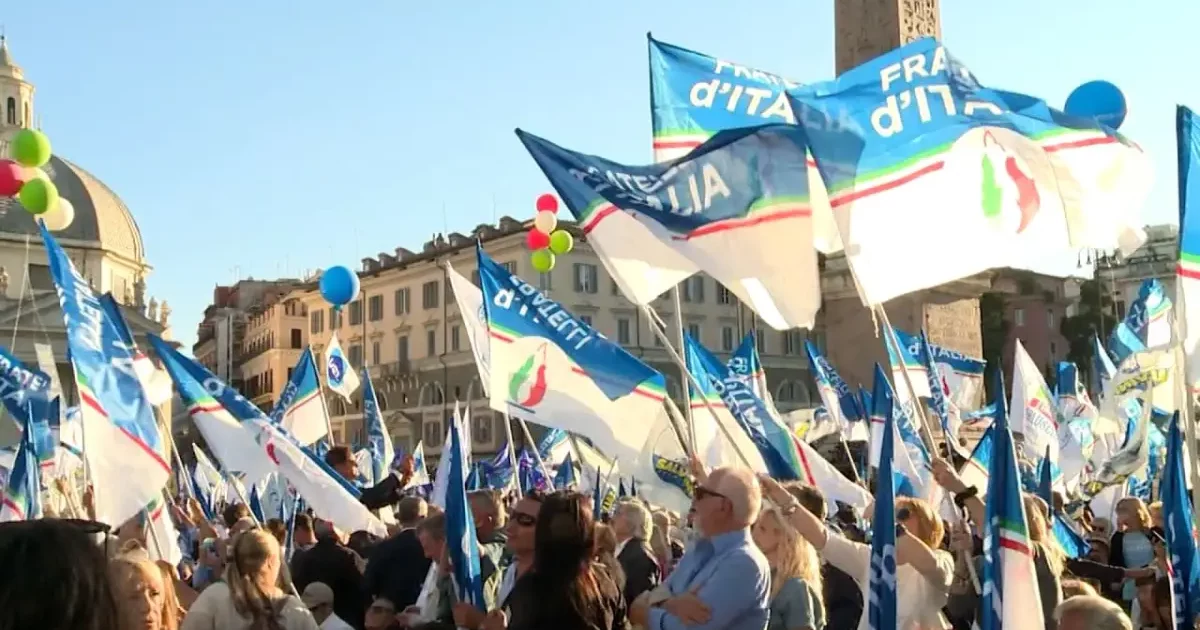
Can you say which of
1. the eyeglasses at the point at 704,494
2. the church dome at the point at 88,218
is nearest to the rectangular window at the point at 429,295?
the church dome at the point at 88,218

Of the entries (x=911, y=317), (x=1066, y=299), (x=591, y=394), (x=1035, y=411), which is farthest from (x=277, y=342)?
(x=591, y=394)

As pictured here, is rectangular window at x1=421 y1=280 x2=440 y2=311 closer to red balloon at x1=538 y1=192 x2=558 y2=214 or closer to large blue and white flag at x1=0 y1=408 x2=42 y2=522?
red balloon at x1=538 y1=192 x2=558 y2=214

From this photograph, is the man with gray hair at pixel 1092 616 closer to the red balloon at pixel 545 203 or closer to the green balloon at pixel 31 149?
the green balloon at pixel 31 149

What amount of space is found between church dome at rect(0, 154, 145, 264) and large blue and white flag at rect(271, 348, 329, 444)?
59.6 metres

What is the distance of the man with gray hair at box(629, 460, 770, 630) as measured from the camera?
4715 mm

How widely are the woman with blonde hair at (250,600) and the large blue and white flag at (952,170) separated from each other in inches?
123

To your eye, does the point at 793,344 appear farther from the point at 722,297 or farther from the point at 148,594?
the point at 148,594

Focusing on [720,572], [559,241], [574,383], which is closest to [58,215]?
[559,241]

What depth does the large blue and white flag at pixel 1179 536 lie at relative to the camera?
19.3 ft

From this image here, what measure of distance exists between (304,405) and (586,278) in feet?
156

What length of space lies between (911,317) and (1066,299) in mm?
53018

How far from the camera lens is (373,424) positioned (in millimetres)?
18828

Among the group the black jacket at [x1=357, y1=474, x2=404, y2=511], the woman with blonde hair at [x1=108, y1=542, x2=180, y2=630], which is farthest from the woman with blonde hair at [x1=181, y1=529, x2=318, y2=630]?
the black jacket at [x1=357, y1=474, x2=404, y2=511]

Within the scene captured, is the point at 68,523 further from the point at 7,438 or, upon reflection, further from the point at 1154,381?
the point at 7,438
